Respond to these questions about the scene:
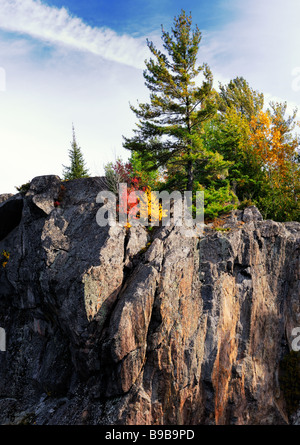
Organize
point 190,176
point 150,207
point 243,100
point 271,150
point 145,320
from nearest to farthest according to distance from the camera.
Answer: point 145,320 → point 150,207 → point 190,176 → point 271,150 → point 243,100

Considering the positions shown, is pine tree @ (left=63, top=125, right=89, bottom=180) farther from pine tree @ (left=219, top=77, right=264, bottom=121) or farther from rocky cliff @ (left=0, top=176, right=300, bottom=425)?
pine tree @ (left=219, top=77, right=264, bottom=121)

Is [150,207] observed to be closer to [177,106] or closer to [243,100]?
[177,106]

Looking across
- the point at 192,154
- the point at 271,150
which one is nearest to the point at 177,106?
the point at 192,154

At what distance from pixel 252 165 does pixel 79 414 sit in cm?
1873

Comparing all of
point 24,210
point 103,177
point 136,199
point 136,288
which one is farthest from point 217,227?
point 24,210

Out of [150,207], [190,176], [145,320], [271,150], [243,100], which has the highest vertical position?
[243,100]

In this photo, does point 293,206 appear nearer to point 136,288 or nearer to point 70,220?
point 136,288

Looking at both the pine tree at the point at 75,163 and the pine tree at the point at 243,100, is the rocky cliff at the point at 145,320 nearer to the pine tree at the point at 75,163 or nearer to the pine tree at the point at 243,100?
the pine tree at the point at 75,163

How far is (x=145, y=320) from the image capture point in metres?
10.8

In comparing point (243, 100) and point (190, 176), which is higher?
point (243, 100)

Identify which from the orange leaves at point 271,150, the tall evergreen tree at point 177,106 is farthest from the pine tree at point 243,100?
the tall evergreen tree at point 177,106

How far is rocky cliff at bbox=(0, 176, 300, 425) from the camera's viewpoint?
10562 mm

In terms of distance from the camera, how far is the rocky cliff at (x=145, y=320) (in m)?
10.6

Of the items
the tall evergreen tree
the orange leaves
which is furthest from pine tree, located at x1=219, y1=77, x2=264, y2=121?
the tall evergreen tree
